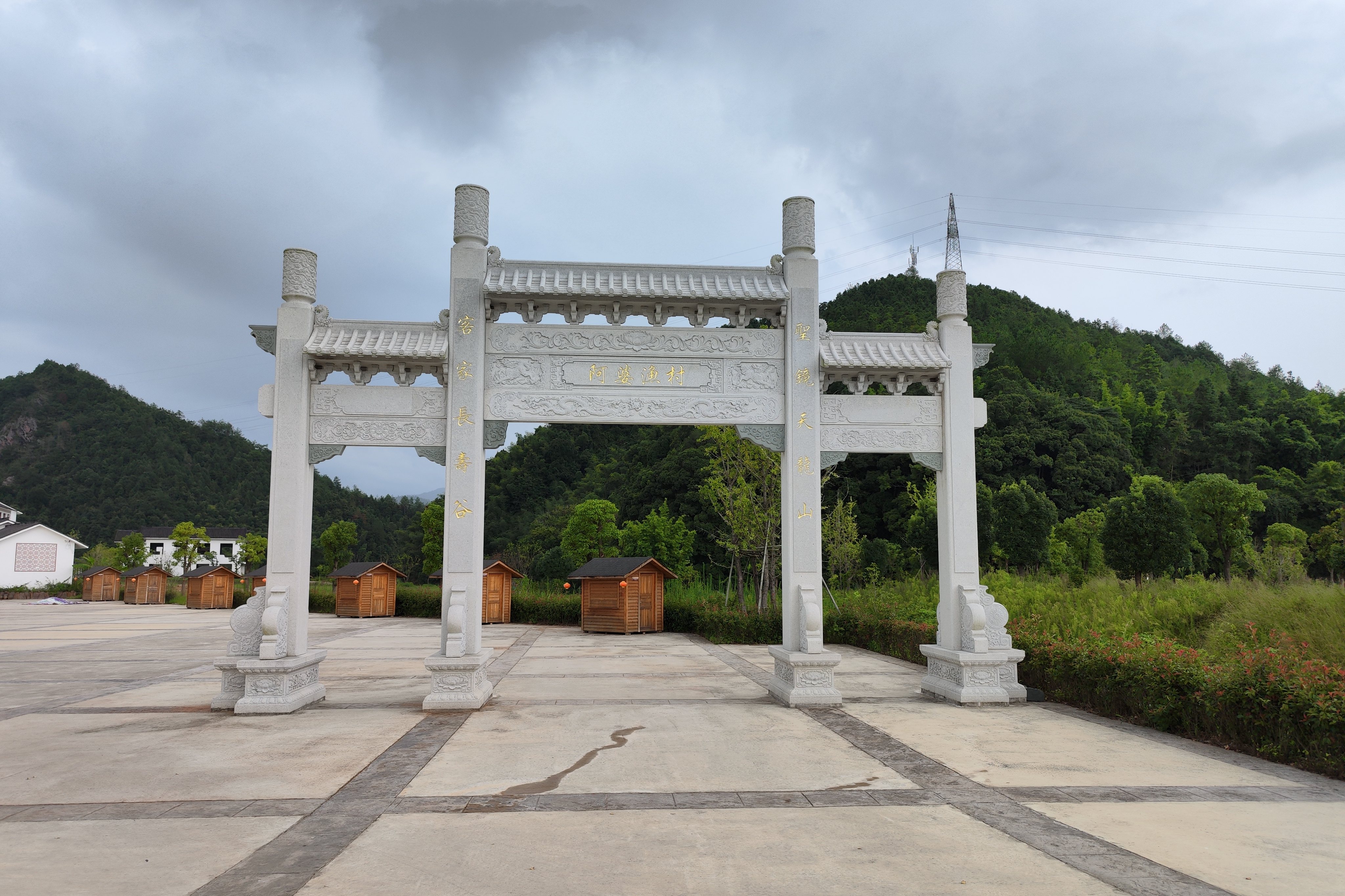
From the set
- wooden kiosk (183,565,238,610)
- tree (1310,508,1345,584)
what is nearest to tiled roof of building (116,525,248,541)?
→ wooden kiosk (183,565,238,610)

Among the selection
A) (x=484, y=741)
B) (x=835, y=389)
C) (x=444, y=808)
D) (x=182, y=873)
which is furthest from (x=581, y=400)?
(x=835, y=389)

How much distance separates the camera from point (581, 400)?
719 cm

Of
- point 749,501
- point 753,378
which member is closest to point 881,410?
point 753,378

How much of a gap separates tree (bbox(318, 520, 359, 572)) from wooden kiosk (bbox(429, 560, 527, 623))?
14683mm

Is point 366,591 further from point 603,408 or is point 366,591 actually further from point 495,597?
point 603,408

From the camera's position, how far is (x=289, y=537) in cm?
686

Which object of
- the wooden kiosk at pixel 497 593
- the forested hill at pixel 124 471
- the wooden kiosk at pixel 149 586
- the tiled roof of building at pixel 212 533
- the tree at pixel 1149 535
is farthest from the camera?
the forested hill at pixel 124 471

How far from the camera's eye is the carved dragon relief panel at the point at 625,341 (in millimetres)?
7297

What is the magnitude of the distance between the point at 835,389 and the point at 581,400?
69.3 ft

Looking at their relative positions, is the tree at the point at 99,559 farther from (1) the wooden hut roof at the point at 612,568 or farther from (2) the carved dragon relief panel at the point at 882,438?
(2) the carved dragon relief panel at the point at 882,438

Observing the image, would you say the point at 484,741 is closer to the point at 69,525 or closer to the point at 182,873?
the point at 182,873

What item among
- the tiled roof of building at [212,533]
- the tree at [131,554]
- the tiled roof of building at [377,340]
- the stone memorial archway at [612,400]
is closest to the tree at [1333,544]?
the stone memorial archway at [612,400]

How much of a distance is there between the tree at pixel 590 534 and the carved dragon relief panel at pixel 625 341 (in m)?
15.4

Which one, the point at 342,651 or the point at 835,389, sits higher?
the point at 835,389
